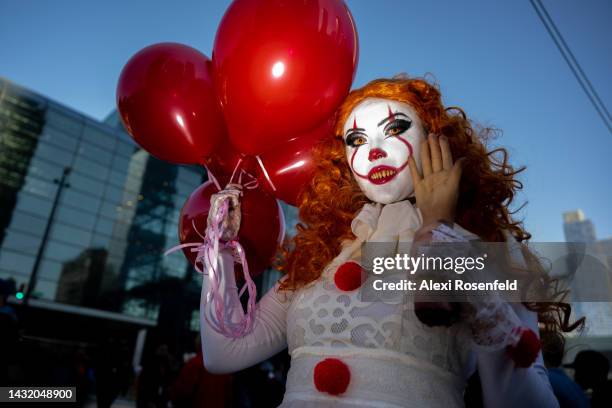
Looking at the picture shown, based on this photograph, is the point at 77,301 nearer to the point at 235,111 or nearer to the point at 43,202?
the point at 43,202

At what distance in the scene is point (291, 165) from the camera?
204cm

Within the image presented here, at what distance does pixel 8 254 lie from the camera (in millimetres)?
23406

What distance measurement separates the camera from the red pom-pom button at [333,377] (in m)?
1.31

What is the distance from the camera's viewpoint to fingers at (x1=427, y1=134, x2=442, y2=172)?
1387 millimetres

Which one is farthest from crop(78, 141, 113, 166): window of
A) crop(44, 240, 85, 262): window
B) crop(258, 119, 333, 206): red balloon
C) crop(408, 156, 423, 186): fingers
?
crop(408, 156, 423, 186): fingers

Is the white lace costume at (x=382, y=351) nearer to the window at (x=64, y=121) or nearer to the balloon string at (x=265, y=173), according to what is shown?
the balloon string at (x=265, y=173)

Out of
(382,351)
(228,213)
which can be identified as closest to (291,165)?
(228,213)

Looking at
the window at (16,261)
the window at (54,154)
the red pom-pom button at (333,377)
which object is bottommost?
the red pom-pom button at (333,377)

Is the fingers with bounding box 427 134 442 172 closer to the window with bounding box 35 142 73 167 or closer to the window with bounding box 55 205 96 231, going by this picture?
the window with bounding box 55 205 96 231

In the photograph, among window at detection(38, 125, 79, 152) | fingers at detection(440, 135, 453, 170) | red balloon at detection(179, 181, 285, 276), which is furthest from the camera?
window at detection(38, 125, 79, 152)

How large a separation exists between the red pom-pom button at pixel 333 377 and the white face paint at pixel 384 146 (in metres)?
0.69

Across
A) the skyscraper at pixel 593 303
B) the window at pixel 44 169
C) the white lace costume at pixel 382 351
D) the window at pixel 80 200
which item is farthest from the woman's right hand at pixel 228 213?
the window at pixel 44 169

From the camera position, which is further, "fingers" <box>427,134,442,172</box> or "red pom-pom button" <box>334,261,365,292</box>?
"red pom-pom button" <box>334,261,365,292</box>

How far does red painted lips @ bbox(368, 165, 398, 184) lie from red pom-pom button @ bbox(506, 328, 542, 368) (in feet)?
2.51
